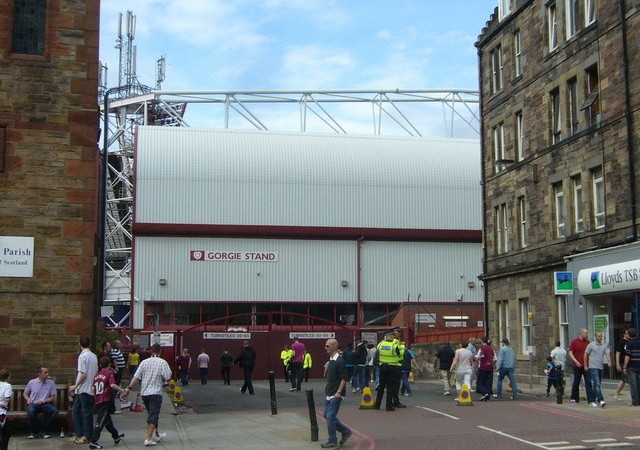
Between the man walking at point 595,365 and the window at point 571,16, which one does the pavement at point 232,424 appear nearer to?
the man walking at point 595,365

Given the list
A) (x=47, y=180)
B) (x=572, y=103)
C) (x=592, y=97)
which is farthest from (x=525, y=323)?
(x=47, y=180)

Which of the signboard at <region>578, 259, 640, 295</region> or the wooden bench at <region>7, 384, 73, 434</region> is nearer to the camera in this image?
the wooden bench at <region>7, 384, 73, 434</region>

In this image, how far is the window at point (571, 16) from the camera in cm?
2800

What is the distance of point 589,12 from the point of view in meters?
27.1

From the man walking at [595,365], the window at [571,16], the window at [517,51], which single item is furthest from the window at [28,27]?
the window at [517,51]

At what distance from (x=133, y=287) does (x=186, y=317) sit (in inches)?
138

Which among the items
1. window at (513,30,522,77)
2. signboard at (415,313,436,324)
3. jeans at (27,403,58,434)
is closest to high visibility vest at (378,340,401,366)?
jeans at (27,403,58,434)

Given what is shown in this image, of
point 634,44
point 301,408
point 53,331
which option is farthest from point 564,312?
point 53,331

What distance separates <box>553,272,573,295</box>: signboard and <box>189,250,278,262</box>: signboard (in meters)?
24.6

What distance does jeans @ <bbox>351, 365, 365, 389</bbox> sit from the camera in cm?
2754

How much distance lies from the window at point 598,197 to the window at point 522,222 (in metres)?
4.93

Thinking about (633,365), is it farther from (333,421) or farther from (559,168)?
(559,168)

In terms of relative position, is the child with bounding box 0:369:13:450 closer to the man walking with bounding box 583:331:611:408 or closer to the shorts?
the shorts

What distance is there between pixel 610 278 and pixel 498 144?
34.2 feet
